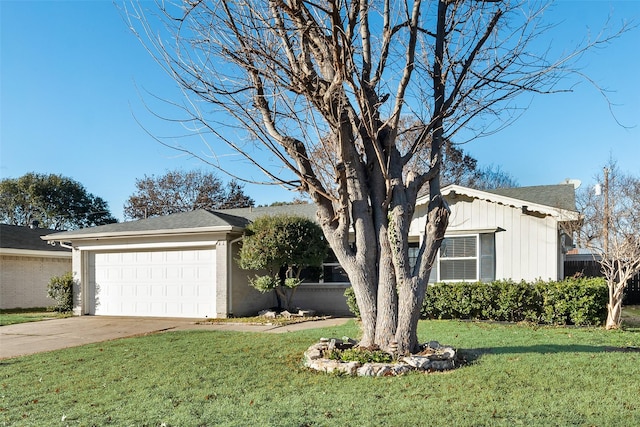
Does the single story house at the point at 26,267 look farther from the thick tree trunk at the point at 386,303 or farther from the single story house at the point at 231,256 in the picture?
the thick tree trunk at the point at 386,303

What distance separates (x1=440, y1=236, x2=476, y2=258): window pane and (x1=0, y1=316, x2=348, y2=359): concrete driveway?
3651mm

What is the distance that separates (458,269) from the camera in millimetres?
14664

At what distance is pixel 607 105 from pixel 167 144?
250 inches

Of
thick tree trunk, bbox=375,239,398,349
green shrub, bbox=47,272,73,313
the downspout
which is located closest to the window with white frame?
the downspout

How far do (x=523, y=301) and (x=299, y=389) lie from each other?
27.4 feet

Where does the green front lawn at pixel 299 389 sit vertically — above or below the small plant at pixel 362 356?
below

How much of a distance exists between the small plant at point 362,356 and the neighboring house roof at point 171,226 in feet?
27.4

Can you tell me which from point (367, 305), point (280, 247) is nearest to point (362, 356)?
point (367, 305)

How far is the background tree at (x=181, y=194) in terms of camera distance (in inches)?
1427

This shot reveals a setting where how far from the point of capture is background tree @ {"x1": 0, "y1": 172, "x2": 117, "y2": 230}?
123 ft

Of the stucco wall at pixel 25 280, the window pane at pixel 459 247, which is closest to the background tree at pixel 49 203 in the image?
the stucco wall at pixel 25 280

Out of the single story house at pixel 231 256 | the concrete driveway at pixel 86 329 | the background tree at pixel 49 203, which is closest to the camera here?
the concrete driveway at pixel 86 329

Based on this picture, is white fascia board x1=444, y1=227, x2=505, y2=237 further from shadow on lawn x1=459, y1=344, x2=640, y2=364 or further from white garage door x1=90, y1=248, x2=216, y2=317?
white garage door x1=90, y1=248, x2=216, y2=317

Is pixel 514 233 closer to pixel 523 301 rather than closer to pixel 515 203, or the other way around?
pixel 515 203
